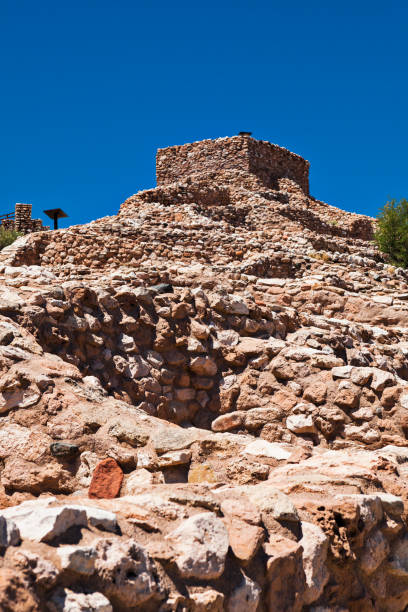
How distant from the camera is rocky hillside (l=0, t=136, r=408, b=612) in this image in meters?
2.20

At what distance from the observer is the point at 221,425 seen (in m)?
5.38

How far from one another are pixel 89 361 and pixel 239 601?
3.42 metres

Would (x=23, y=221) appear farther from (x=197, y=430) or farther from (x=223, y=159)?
(x=197, y=430)

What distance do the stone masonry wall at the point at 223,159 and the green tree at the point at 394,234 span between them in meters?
5.99

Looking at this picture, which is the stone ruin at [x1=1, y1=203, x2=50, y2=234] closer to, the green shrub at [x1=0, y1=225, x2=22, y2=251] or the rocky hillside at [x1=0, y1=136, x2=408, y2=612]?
the green shrub at [x1=0, y1=225, x2=22, y2=251]

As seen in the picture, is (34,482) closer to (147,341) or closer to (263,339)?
(147,341)

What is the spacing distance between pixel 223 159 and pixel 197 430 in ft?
66.1

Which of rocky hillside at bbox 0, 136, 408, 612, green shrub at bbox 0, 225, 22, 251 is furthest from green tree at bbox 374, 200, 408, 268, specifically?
green shrub at bbox 0, 225, 22, 251

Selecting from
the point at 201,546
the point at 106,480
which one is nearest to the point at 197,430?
the point at 106,480

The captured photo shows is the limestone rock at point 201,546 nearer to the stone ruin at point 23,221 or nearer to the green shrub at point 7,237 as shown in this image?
the green shrub at point 7,237

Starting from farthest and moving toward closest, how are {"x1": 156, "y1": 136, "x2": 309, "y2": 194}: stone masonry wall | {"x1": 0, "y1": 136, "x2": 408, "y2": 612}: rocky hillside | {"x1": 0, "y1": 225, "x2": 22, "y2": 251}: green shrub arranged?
1. {"x1": 156, "y1": 136, "x2": 309, "y2": 194}: stone masonry wall
2. {"x1": 0, "y1": 225, "x2": 22, "y2": 251}: green shrub
3. {"x1": 0, "y1": 136, "x2": 408, "y2": 612}: rocky hillside

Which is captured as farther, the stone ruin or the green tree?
the stone ruin

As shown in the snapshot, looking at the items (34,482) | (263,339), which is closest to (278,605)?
(34,482)

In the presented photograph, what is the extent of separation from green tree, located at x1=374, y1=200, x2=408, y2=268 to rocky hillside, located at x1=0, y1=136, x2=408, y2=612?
5.58m
